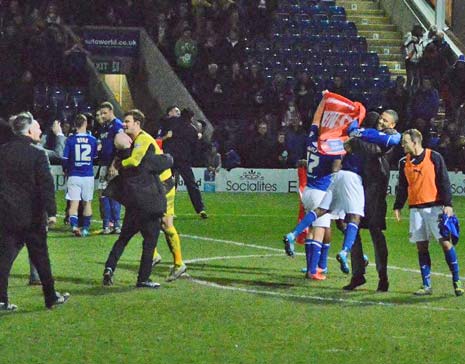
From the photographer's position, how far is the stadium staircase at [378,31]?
38.0 m

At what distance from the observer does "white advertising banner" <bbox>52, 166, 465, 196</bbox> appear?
1228 inches

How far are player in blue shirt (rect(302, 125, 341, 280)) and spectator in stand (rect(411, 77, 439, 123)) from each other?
1675 cm

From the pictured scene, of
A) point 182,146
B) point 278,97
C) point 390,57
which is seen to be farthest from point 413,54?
point 182,146

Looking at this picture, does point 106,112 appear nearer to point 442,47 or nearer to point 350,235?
point 350,235

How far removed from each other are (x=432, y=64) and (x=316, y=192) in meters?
19.3

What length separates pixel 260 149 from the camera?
31.3m

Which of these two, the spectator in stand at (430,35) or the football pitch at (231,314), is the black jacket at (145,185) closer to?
the football pitch at (231,314)

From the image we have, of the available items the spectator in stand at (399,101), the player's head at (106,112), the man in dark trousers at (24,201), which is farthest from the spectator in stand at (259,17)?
the man in dark trousers at (24,201)

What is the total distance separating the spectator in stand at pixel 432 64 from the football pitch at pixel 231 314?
1546 cm

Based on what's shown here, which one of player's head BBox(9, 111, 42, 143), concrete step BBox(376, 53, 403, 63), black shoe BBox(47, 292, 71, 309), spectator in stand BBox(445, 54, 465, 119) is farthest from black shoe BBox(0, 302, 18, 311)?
concrete step BBox(376, 53, 403, 63)

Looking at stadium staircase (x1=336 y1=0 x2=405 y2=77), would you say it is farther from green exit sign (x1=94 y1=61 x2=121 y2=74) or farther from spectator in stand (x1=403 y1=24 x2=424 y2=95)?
green exit sign (x1=94 y1=61 x2=121 y2=74)

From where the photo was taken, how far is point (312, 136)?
1538 centimetres

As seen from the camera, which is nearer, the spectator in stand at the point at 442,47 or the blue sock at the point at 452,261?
the blue sock at the point at 452,261

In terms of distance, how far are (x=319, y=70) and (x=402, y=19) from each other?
4.79 m
